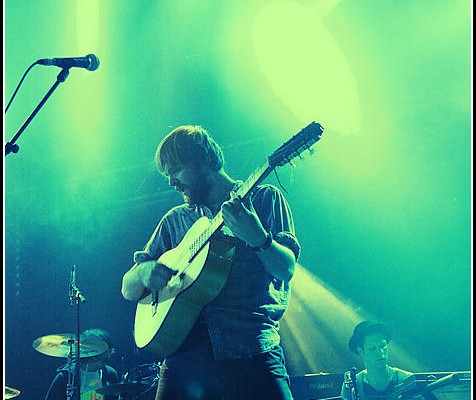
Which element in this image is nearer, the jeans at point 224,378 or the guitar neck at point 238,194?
the jeans at point 224,378

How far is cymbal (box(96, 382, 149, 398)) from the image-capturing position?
4703 millimetres

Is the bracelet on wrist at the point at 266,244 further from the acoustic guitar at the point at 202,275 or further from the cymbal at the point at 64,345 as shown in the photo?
the cymbal at the point at 64,345

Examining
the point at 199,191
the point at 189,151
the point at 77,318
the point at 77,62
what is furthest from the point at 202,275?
the point at 77,318

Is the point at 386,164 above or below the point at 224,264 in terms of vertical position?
above

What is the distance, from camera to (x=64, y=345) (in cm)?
513

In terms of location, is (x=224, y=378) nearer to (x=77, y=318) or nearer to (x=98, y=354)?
(x=77, y=318)

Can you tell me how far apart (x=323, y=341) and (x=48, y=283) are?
324 cm

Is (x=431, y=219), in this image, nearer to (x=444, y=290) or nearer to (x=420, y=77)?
(x=444, y=290)

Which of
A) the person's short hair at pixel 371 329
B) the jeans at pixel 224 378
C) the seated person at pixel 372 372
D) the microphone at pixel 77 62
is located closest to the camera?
the jeans at pixel 224 378

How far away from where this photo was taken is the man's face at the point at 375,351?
4496 millimetres

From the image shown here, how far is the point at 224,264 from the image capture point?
218 cm

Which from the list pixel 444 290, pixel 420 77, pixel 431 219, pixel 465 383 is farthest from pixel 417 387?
pixel 420 77

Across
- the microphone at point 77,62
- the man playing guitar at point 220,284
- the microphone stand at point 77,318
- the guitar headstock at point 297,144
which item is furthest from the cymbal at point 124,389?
the guitar headstock at point 297,144

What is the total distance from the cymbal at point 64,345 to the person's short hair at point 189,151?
3.14 meters
